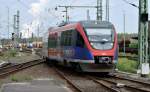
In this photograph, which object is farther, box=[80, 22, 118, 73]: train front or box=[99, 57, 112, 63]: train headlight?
box=[80, 22, 118, 73]: train front

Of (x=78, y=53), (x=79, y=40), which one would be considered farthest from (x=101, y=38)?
(x=78, y=53)

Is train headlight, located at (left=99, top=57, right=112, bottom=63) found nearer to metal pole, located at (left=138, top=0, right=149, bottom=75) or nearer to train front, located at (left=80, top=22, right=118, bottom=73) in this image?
train front, located at (left=80, top=22, right=118, bottom=73)

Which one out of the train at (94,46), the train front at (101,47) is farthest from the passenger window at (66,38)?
the train front at (101,47)

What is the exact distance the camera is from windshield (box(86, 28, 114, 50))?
83.9 feet

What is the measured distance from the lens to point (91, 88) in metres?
19.3

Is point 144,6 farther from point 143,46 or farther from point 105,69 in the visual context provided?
point 105,69

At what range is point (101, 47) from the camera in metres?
25.4

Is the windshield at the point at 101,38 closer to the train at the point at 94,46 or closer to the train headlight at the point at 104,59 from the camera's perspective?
the train at the point at 94,46

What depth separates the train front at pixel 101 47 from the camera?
25.2 m

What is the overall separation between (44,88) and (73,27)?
388 inches

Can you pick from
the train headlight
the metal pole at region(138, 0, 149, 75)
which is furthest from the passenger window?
the metal pole at region(138, 0, 149, 75)

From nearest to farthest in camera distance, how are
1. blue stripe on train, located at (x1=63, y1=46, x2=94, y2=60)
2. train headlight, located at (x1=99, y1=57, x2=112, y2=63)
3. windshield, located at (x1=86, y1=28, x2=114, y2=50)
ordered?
train headlight, located at (x1=99, y1=57, x2=112, y2=63)
blue stripe on train, located at (x1=63, y1=46, x2=94, y2=60)
windshield, located at (x1=86, y1=28, x2=114, y2=50)

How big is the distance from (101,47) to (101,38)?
632 millimetres

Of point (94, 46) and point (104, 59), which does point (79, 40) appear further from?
point (104, 59)
